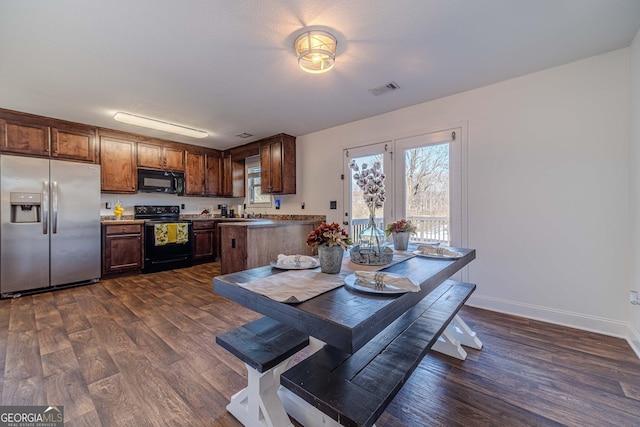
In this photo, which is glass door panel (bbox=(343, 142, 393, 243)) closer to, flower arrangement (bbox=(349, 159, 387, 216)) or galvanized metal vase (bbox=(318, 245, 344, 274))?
flower arrangement (bbox=(349, 159, 387, 216))

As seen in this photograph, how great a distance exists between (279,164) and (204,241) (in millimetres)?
2194

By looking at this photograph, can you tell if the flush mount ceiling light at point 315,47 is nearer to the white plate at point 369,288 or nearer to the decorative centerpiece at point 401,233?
the decorative centerpiece at point 401,233

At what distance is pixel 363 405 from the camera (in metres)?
0.89

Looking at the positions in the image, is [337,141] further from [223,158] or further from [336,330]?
[336,330]

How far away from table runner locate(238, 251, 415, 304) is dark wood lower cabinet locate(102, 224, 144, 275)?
13.0 feet

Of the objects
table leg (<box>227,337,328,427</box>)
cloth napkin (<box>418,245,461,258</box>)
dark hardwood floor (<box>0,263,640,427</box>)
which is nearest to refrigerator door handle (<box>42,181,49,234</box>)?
dark hardwood floor (<box>0,263,640,427</box>)

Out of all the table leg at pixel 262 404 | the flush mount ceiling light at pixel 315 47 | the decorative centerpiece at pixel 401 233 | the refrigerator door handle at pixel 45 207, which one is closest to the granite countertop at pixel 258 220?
the refrigerator door handle at pixel 45 207

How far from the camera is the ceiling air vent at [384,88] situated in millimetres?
2725

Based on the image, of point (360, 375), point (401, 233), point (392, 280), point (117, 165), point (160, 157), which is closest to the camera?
point (360, 375)

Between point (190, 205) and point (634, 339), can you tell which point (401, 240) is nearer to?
point (634, 339)

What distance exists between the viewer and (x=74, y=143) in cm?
379

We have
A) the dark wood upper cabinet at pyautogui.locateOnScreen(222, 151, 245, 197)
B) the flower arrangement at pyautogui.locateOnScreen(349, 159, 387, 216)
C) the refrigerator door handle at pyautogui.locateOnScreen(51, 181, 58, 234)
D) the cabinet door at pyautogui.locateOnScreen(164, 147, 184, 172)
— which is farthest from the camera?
the dark wood upper cabinet at pyautogui.locateOnScreen(222, 151, 245, 197)

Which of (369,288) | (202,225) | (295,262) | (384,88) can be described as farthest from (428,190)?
(202,225)

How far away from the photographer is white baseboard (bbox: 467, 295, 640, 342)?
84.0 inches
